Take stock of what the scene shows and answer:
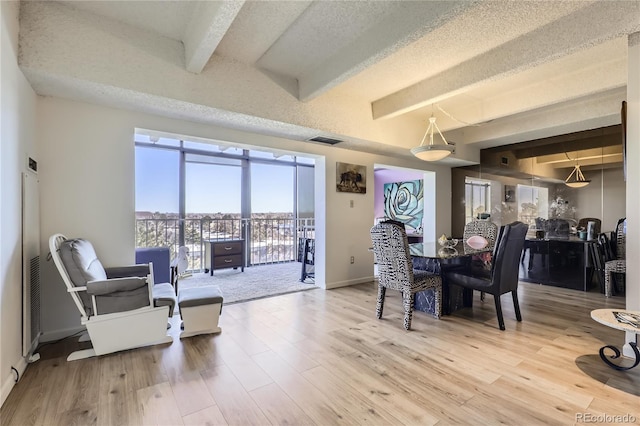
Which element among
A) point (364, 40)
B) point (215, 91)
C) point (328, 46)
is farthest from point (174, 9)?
point (364, 40)

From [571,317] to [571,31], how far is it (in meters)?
2.78

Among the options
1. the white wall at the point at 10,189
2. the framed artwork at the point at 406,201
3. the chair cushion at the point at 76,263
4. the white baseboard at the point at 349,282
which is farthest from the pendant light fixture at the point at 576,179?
the white wall at the point at 10,189

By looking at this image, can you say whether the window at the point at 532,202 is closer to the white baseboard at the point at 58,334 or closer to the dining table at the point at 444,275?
the dining table at the point at 444,275

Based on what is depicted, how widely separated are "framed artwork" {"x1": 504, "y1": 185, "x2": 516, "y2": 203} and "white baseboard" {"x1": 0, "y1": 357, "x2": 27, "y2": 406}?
6678mm

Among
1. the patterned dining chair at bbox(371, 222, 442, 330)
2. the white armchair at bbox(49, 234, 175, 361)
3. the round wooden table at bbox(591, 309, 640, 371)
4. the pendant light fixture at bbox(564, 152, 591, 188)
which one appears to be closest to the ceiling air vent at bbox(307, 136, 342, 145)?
the patterned dining chair at bbox(371, 222, 442, 330)

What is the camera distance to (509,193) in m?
5.49

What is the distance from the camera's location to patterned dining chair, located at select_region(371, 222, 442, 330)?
2.84 meters

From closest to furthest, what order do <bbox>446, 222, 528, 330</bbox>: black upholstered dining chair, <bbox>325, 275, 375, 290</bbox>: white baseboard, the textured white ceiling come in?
the textured white ceiling, <bbox>446, 222, 528, 330</bbox>: black upholstered dining chair, <bbox>325, 275, 375, 290</bbox>: white baseboard

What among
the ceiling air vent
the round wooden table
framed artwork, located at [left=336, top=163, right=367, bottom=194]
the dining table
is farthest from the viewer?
framed artwork, located at [left=336, top=163, right=367, bottom=194]

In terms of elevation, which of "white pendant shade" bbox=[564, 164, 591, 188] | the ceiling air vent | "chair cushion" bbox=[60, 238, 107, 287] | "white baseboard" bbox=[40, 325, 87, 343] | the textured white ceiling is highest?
the textured white ceiling

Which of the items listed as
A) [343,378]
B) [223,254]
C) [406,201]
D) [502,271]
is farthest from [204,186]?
[502,271]

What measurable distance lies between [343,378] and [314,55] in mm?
2832

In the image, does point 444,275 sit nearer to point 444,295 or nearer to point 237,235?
point 444,295

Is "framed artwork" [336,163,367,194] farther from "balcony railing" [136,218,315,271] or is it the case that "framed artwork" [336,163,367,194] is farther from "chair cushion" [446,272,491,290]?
"chair cushion" [446,272,491,290]
